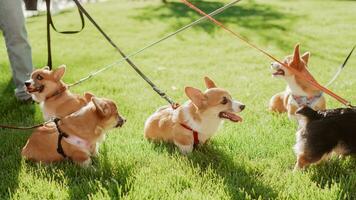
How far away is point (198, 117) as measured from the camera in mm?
4402

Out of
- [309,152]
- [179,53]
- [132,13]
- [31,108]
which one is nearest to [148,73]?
[179,53]

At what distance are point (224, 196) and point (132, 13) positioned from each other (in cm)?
1342

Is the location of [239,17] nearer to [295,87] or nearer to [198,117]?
[295,87]

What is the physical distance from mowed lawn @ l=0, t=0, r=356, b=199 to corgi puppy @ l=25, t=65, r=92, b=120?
39cm

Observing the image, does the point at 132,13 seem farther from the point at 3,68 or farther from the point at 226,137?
the point at 226,137

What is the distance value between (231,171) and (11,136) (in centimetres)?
237

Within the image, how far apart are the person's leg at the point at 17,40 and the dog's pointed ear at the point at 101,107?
2.37 metres

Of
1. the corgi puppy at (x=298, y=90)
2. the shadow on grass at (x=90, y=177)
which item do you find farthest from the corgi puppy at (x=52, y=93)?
the corgi puppy at (x=298, y=90)

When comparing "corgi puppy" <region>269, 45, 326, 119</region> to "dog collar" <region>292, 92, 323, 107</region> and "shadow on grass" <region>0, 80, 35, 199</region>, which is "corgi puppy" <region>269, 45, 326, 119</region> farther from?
"shadow on grass" <region>0, 80, 35, 199</region>

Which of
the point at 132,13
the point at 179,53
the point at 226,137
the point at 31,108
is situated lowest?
the point at 132,13

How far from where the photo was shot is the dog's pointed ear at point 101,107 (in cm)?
404

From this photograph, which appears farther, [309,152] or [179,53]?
[179,53]

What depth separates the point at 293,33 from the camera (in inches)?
497

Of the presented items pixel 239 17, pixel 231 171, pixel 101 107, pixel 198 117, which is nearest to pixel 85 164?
pixel 101 107
